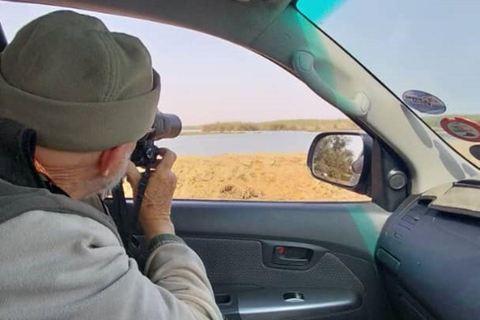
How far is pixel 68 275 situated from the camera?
2.75 ft

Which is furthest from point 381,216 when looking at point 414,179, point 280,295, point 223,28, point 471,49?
point 223,28

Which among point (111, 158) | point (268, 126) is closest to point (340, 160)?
point (268, 126)

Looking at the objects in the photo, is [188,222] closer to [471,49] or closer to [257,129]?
[257,129]

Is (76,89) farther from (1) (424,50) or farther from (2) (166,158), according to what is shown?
(1) (424,50)

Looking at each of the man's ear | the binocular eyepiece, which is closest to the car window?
Answer: the binocular eyepiece

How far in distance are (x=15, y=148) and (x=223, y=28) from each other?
1040 millimetres

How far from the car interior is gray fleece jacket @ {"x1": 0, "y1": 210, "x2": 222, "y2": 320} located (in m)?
0.59

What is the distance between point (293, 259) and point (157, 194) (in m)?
0.77

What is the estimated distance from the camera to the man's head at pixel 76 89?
3.05ft

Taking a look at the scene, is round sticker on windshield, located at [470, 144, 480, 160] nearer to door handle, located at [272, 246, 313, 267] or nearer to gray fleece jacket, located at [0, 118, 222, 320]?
door handle, located at [272, 246, 313, 267]

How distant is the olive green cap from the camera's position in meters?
0.93

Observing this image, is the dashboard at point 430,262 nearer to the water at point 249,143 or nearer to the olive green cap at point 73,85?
the water at point 249,143

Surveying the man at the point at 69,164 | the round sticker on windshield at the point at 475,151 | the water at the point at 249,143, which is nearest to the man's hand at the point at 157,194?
the man at the point at 69,164

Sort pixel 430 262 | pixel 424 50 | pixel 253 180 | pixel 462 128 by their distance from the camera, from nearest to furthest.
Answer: pixel 430 262 < pixel 462 128 < pixel 424 50 < pixel 253 180
